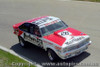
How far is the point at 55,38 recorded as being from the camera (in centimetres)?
956

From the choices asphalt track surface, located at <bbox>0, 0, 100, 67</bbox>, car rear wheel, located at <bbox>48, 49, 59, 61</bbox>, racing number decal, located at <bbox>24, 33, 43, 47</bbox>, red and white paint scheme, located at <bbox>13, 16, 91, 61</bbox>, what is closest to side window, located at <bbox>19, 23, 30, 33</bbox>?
red and white paint scheme, located at <bbox>13, 16, 91, 61</bbox>

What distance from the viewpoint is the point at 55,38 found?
31.4 ft

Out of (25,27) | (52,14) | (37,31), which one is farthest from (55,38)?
(52,14)

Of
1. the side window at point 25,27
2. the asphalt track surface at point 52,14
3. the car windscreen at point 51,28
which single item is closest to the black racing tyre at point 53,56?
the asphalt track surface at point 52,14

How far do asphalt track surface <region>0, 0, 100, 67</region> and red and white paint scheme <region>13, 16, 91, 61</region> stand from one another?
0.64m

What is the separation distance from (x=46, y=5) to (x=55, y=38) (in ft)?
40.6

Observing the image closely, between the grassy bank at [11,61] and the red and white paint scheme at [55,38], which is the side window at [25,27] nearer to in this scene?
the red and white paint scheme at [55,38]

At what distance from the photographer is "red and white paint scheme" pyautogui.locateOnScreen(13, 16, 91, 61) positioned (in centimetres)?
902

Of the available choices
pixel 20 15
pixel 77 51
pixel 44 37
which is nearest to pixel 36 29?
pixel 44 37

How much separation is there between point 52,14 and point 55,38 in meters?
8.86

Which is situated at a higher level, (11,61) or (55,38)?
(55,38)

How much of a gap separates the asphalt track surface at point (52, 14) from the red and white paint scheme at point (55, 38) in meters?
0.64

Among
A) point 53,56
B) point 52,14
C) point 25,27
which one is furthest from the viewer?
point 52,14

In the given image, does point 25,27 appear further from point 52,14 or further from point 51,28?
point 52,14
